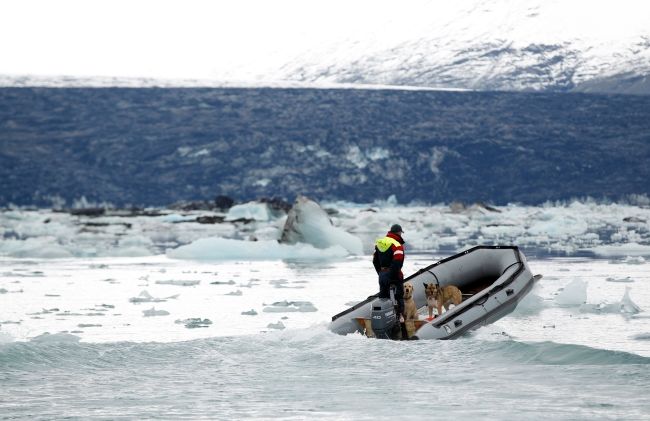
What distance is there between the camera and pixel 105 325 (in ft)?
43.9

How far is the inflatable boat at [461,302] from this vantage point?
1148 cm

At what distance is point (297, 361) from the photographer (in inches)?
420

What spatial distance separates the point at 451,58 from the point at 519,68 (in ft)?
29.8

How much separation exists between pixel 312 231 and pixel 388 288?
15605mm

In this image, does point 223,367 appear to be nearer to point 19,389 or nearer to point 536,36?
point 19,389

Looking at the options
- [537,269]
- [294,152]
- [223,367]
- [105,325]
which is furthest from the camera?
[294,152]

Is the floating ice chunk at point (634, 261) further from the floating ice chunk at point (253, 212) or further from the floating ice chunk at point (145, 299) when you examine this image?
the floating ice chunk at point (253, 212)

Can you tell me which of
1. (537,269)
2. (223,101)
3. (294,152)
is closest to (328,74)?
(223,101)

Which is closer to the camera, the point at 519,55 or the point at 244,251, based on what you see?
the point at 244,251

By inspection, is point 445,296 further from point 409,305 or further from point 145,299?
point 145,299

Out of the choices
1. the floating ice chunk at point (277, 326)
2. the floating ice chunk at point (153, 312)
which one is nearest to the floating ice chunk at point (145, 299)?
the floating ice chunk at point (153, 312)

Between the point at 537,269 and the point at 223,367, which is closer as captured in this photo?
the point at 223,367

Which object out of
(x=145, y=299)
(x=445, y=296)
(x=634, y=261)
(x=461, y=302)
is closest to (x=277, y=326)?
(x=445, y=296)

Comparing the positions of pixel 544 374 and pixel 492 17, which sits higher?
pixel 492 17
